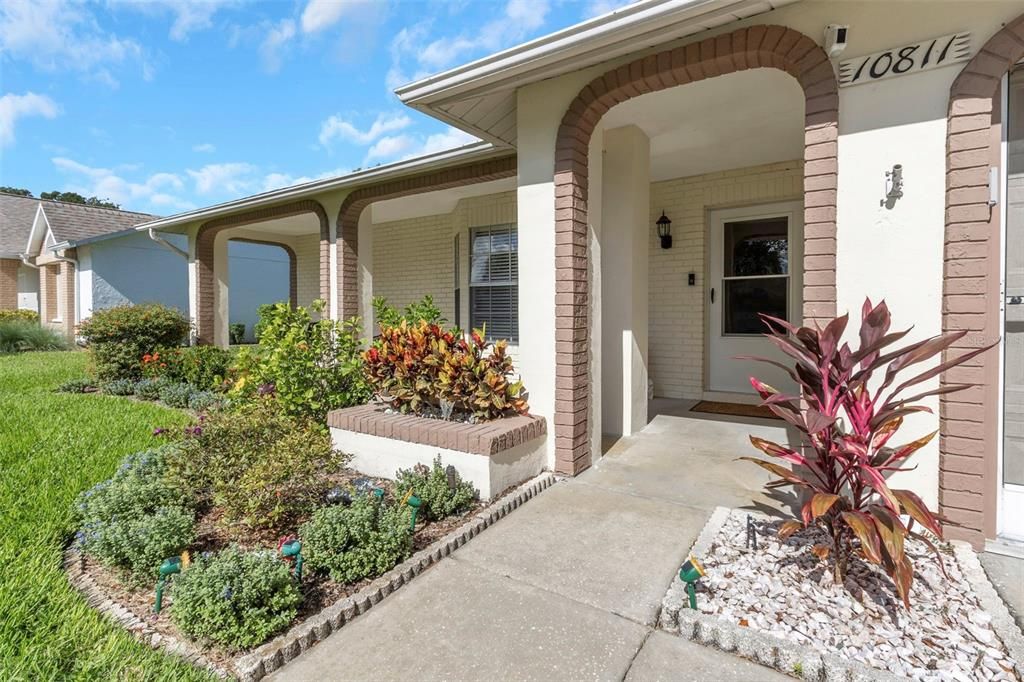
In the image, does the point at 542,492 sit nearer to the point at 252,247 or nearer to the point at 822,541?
the point at 822,541

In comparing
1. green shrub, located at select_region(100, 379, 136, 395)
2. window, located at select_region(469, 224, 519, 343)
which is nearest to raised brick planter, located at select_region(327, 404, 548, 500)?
window, located at select_region(469, 224, 519, 343)

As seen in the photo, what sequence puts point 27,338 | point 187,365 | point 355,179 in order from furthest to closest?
point 27,338, point 187,365, point 355,179

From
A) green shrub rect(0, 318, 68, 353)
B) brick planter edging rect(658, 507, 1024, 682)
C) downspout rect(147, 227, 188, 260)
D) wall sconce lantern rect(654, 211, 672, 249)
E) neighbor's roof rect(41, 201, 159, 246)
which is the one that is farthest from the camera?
neighbor's roof rect(41, 201, 159, 246)

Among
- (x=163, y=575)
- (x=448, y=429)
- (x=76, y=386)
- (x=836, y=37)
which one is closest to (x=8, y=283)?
(x=76, y=386)

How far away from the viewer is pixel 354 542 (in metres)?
2.57

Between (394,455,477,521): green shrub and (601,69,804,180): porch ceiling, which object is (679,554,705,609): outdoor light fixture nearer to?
(394,455,477,521): green shrub

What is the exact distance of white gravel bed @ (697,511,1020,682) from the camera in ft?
5.96

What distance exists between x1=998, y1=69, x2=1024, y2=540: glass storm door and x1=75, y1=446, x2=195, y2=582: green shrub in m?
4.58

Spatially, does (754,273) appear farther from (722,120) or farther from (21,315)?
(21,315)

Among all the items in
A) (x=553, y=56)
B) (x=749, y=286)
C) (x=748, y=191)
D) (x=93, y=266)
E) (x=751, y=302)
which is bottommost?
(x=751, y=302)

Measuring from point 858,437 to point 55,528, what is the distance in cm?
459

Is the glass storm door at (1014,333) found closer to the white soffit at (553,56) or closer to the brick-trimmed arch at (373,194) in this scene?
the white soffit at (553,56)

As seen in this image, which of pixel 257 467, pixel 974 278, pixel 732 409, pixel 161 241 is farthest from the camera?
pixel 161 241

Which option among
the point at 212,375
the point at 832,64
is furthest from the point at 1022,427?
the point at 212,375
